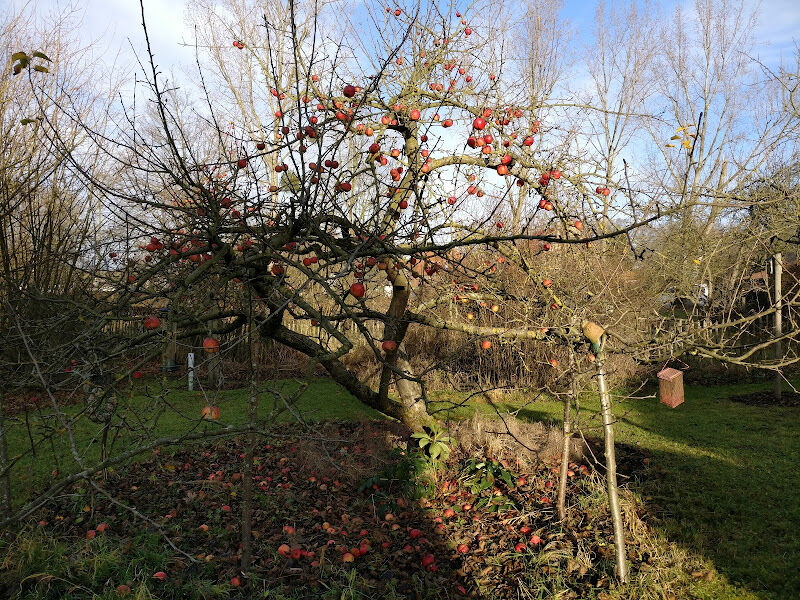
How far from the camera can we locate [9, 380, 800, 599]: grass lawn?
3.52 metres

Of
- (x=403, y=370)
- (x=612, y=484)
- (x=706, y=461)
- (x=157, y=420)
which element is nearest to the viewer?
(x=612, y=484)

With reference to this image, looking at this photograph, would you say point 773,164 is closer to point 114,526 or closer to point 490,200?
point 490,200

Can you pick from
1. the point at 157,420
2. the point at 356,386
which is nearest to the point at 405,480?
the point at 356,386

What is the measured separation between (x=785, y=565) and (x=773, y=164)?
27.0ft

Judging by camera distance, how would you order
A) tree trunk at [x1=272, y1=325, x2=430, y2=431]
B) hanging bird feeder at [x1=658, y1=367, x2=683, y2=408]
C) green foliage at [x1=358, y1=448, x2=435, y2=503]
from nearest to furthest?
tree trunk at [x1=272, y1=325, x2=430, y2=431] → green foliage at [x1=358, y1=448, x2=435, y2=503] → hanging bird feeder at [x1=658, y1=367, x2=683, y2=408]

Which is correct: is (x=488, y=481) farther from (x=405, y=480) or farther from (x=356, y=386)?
(x=356, y=386)

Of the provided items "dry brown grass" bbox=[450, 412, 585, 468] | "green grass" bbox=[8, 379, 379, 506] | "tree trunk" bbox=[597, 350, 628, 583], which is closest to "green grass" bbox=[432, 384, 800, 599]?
"dry brown grass" bbox=[450, 412, 585, 468]

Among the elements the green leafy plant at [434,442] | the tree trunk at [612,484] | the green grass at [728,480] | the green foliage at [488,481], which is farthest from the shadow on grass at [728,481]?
the green leafy plant at [434,442]

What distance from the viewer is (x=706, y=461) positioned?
533 cm

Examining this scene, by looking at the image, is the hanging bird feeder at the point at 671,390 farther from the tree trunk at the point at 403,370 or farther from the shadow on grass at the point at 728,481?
the tree trunk at the point at 403,370

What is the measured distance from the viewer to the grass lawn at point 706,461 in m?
3.52

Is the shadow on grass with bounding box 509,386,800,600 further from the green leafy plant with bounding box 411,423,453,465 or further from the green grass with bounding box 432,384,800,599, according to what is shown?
the green leafy plant with bounding box 411,423,453,465

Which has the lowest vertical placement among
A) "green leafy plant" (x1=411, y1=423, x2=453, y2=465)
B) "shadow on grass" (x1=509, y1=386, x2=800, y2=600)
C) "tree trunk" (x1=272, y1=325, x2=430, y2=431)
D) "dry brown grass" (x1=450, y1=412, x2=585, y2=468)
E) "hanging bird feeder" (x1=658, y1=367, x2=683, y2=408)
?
"shadow on grass" (x1=509, y1=386, x2=800, y2=600)

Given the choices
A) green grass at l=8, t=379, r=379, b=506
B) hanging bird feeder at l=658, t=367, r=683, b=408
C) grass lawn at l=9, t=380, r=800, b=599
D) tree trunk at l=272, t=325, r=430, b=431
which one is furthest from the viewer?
hanging bird feeder at l=658, t=367, r=683, b=408
